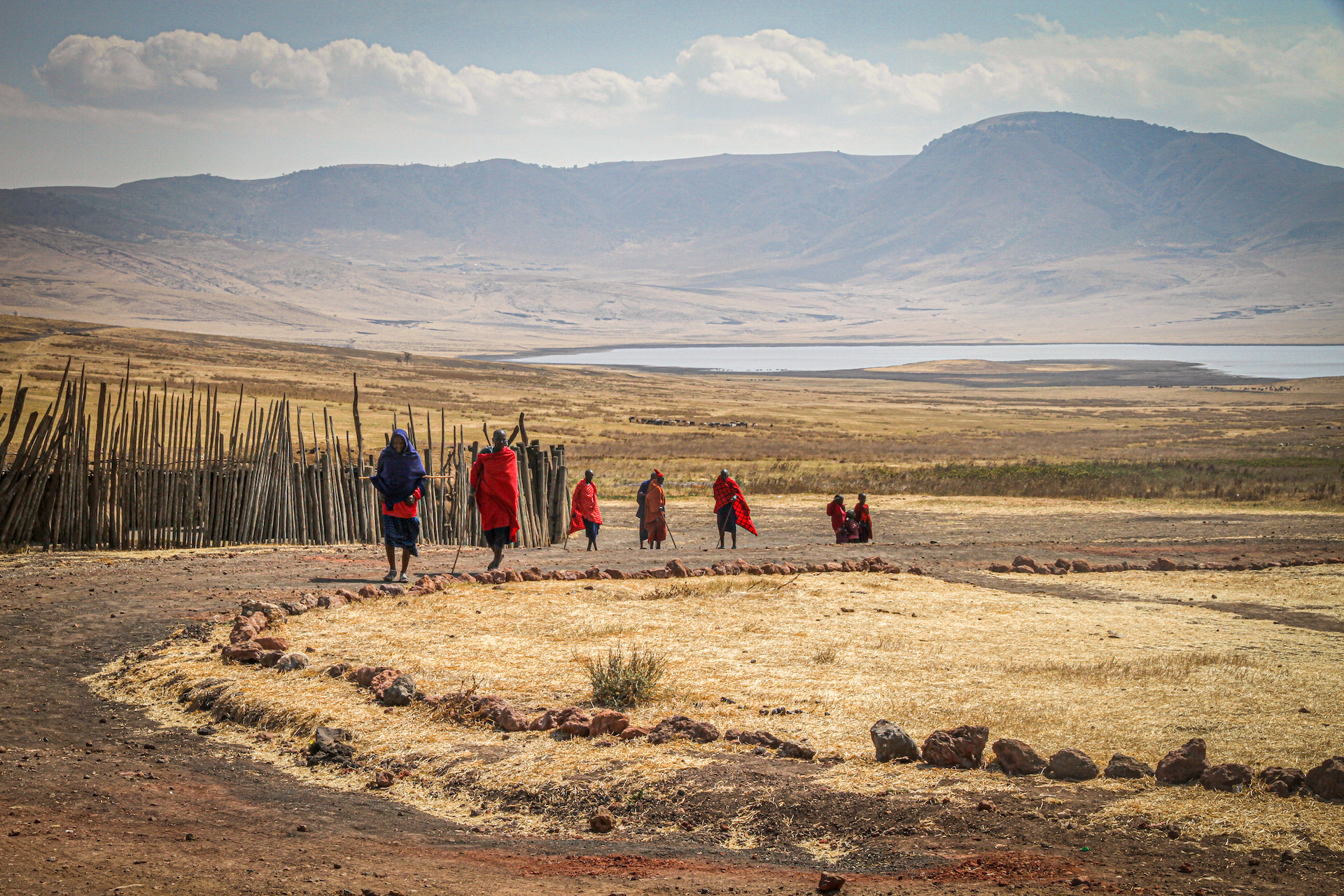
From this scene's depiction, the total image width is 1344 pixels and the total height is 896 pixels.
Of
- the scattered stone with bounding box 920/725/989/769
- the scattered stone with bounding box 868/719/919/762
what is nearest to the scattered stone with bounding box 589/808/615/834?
the scattered stone with bounding box 868/719/919/762

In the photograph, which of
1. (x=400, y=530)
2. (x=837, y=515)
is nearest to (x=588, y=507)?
(x=837, y=515)

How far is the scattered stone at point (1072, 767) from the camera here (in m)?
6.80

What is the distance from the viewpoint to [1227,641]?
1158 cm

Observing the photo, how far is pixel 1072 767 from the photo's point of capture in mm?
6812

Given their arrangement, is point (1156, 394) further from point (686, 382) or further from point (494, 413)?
point (494, 413)

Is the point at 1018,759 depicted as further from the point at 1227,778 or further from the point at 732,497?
the point at 732,497

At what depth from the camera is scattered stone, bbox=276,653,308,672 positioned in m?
9.03

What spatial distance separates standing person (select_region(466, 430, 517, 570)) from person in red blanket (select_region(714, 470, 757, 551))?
5746 mm

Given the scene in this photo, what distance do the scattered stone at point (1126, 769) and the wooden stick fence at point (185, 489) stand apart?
11.9 metres

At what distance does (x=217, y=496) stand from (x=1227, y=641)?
13200mm

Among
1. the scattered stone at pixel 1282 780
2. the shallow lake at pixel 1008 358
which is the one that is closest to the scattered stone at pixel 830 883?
the scattered stone at pixel 1282 780

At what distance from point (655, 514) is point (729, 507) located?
4.34ft

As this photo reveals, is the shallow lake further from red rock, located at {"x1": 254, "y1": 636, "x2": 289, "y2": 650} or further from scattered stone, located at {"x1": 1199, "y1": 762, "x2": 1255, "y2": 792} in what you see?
red rock, located at {"x1": 254, "y1": 636, "x2": 289, "y2": 650}

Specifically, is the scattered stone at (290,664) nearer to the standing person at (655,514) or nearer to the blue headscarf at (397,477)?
the blue headscarf at (397,477)
